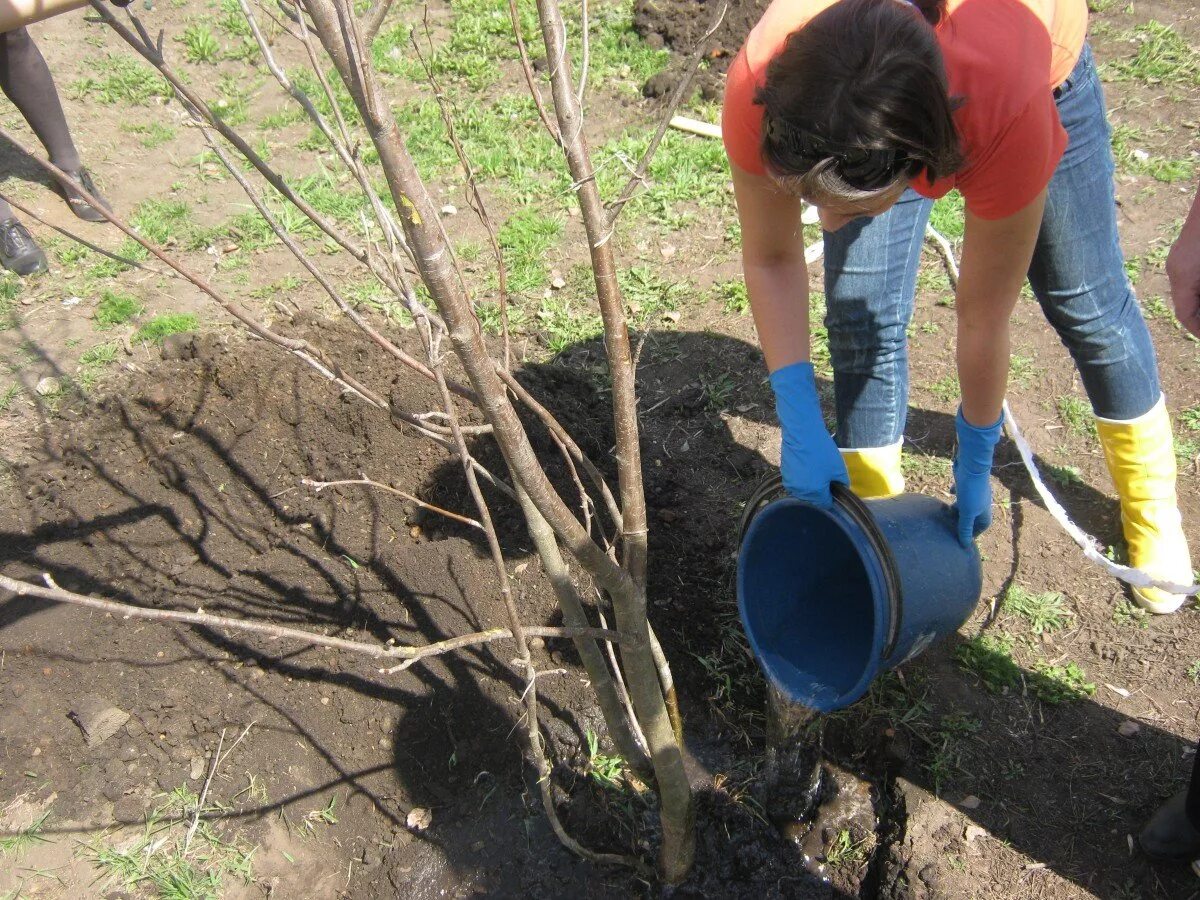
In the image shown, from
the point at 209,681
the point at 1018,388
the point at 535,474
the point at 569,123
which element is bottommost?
the point at 1018,388

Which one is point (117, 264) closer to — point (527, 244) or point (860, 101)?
point (527, 244)

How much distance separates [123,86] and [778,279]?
15.5 ft

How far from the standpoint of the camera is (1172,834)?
1.90 meters

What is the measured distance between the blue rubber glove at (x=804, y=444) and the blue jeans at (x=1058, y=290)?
1.35 feet

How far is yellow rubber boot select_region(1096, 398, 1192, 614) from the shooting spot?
2389 mm

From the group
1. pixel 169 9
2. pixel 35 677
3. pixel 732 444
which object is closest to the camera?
pixel 35 677

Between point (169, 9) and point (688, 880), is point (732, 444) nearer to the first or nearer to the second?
point (688, 880)

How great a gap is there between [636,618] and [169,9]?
5857 millimetres

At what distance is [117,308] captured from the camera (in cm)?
361

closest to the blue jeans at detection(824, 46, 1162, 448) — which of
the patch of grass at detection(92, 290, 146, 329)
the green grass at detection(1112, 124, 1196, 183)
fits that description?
the green grass at detection(1112, 124, 1196, 183)

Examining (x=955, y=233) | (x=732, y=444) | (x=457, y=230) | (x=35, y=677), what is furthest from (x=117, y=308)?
(x=955, y=233)

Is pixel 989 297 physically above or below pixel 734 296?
above

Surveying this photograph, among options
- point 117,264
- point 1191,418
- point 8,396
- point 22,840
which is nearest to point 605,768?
point 22,840

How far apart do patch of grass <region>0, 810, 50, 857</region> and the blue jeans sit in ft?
7.49
